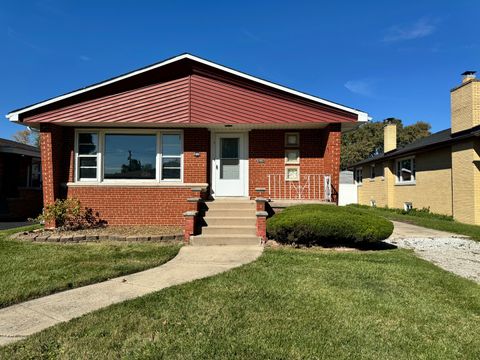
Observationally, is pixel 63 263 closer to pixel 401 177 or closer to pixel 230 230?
pixel 230 230

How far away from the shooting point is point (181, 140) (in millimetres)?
10758

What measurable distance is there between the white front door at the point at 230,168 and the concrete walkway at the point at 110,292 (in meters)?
3.88

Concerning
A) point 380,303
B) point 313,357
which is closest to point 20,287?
point 313,357

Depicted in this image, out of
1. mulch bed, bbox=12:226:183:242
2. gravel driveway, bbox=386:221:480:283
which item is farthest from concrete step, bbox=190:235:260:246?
gravel driveway, bbox=386:221:480:283

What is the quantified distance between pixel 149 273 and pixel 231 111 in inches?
232

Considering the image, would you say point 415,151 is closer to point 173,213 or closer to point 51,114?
point 173,213

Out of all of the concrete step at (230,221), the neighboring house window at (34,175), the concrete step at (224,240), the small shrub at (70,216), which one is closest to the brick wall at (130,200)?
the small shrub at (70,216)

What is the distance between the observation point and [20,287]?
4.80 metres

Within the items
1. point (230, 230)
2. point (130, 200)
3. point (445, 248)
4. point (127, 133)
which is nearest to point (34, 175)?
point (127, 133)

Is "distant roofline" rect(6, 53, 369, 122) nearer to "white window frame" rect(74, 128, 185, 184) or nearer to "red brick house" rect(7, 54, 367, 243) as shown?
"red brick house" rect(7, 54, 367, 243)

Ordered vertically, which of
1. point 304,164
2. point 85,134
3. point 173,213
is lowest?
point 173,213

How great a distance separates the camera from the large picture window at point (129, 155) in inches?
420

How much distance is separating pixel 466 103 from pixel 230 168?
11.5 meters

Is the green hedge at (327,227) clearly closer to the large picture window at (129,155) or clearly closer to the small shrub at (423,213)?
the large picture window at (129,155)
